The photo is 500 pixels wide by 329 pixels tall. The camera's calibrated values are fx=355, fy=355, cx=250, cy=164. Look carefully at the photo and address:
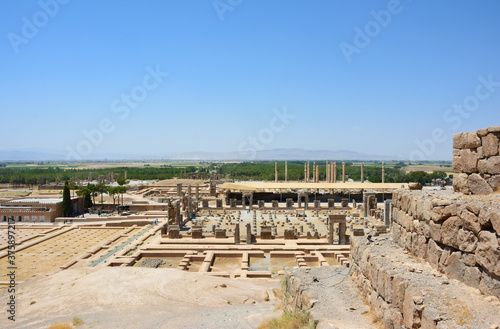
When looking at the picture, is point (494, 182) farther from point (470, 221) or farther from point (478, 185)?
point (470, 221)

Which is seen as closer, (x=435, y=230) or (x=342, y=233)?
(x=435, y=230)

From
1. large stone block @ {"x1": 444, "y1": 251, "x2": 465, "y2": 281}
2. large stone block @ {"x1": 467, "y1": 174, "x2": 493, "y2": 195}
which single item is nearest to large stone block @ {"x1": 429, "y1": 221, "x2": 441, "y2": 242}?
large stone block @ {"x1": 444, "y1": 251, "x2": 465, "y2": 281}

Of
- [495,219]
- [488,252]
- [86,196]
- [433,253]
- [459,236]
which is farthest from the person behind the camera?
[86,196]

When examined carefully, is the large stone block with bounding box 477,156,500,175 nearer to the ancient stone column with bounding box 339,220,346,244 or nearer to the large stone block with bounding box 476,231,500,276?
the large stone block with bounding box 476,231,500,276

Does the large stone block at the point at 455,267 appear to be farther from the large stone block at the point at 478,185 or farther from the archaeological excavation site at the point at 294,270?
the large stone block at the point at 478,185

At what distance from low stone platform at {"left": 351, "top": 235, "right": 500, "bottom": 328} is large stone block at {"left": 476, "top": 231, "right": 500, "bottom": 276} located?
0.46 m

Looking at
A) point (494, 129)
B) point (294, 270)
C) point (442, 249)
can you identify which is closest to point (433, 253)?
point (442, 249)

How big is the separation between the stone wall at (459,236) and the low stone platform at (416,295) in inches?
7.0

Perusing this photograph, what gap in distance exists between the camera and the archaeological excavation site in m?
5.45

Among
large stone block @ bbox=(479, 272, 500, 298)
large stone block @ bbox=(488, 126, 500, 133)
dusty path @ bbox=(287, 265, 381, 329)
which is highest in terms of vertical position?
large stone block @ bbox=(488, 126, 500, 133)

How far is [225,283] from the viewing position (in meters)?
14.1

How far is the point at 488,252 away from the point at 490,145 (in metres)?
2.21

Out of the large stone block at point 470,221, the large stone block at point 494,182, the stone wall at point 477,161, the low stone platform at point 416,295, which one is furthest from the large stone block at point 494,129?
the low stone platform at point 416,295

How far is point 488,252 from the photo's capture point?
5047mm
